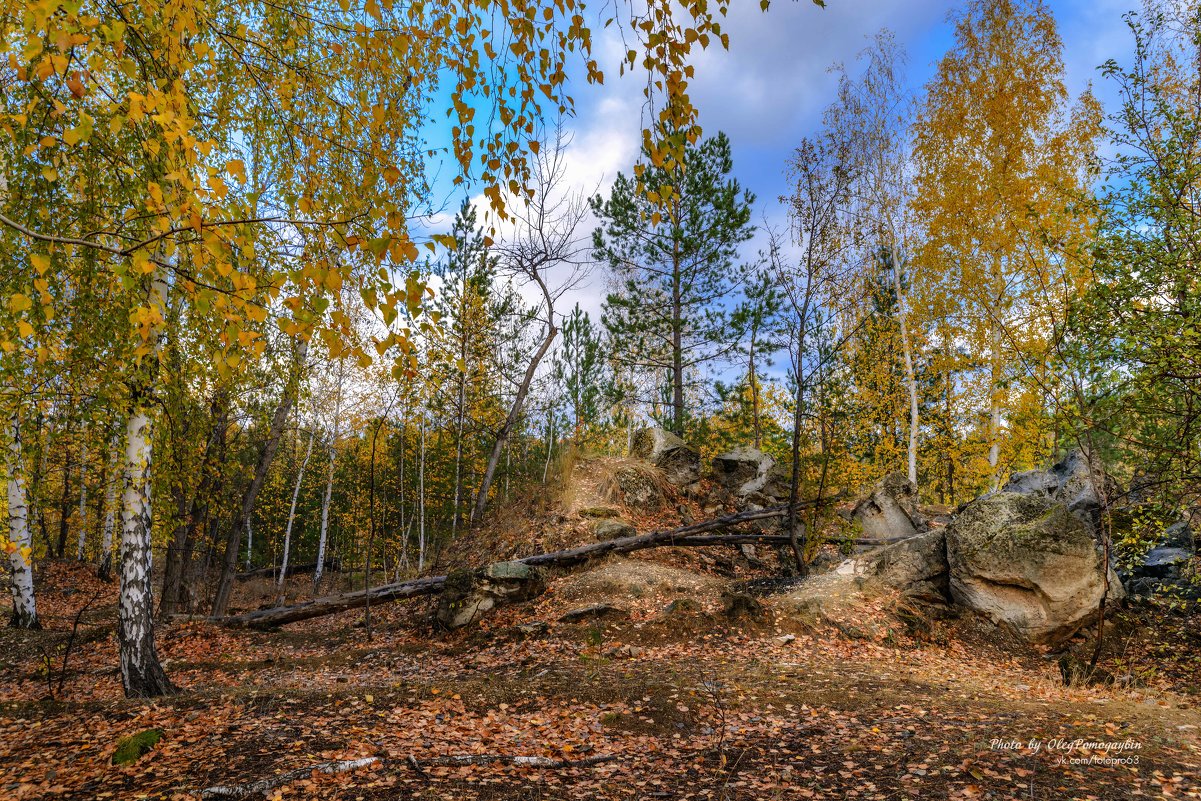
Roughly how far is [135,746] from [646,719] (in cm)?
378

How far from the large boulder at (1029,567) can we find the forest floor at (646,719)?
18.2 inches

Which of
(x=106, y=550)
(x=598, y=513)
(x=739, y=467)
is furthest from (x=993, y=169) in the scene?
(x=106, y=550)

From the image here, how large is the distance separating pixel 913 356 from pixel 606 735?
15527 mm

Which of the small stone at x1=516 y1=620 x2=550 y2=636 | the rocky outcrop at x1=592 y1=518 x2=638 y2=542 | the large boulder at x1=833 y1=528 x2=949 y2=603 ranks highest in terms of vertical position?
the rocky outcrop at x1=592 y1=518 x2=638 y2=542

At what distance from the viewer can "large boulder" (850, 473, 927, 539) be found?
40.5 ft

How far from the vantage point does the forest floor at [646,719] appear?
364cm

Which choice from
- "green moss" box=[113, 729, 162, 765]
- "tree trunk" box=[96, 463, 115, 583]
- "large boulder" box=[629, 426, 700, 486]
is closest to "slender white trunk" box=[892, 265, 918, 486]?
"large boulder" box=[629, 426, 700, 486]

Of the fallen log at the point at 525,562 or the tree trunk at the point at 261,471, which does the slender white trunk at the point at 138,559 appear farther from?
the fallen log at the point at 525,562

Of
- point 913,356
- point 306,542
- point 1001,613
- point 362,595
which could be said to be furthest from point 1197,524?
point 306,542

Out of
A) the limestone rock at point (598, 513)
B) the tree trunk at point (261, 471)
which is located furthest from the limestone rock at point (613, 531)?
the tree trunk at point (261, 471)

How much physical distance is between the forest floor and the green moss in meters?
0.08

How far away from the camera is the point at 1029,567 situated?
827 centimetres

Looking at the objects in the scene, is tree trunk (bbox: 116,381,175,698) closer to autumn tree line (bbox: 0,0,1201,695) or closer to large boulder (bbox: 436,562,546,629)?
autumn tree line (bbox: 0,0,1201,695)

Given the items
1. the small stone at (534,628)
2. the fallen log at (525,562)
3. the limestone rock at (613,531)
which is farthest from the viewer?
the limestone rock at (613,531)
